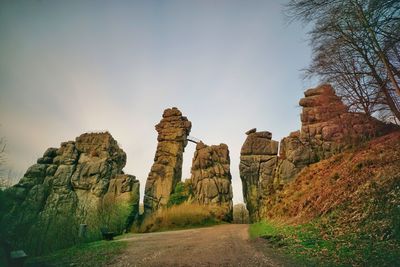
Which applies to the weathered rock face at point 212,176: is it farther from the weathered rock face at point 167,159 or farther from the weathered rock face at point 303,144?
the weathered rock face at point 167,159

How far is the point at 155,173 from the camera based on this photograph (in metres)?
32.3

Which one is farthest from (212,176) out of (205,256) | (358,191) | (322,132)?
(205,256)

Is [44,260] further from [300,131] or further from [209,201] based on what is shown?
[300,131]

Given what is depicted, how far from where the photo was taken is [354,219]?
25.8 feet

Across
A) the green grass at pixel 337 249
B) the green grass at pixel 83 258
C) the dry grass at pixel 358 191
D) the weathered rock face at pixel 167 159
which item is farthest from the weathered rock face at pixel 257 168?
the green grass at pixel 83 258

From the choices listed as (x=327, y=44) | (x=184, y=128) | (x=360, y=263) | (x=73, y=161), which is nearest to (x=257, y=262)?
(x=360, y=263)

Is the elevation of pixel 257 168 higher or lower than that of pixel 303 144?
lower

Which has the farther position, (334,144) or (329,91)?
(334,144)

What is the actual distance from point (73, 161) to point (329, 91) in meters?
32.2

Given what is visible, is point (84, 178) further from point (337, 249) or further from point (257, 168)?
point (337, 249)

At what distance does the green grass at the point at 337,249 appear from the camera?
5.43m

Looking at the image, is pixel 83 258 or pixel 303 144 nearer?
pixel 83 258

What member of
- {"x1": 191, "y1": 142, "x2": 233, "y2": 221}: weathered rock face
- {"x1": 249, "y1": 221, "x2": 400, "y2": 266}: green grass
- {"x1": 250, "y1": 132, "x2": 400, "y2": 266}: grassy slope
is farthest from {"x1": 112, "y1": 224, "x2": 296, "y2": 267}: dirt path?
{"x1": 191, "y1": 142, "x2": 233, "y2": 221}: weathered rock face

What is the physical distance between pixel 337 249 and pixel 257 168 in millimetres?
21031
